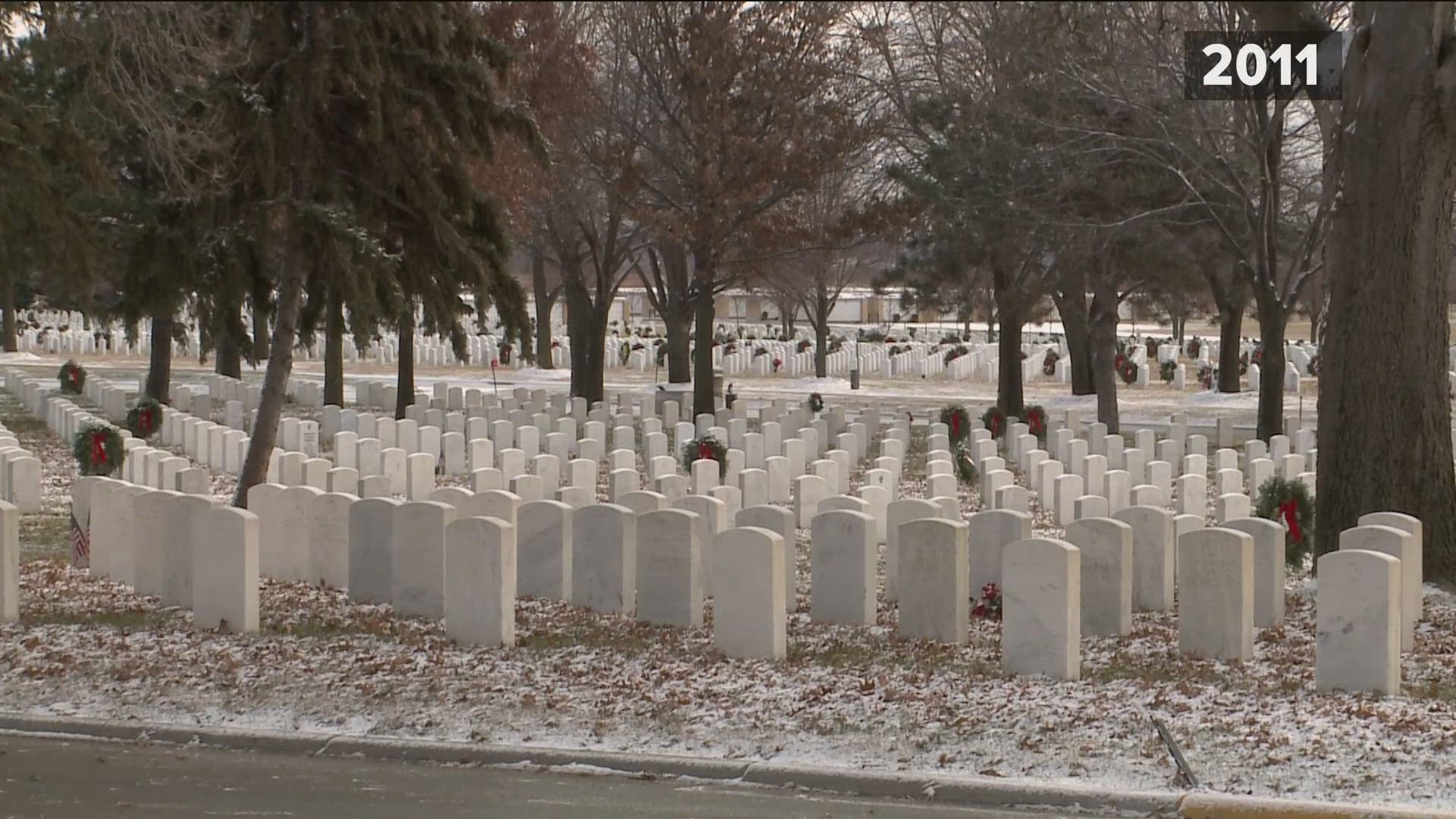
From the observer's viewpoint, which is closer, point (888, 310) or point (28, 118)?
point (28, 118)

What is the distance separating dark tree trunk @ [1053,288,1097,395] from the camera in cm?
3238

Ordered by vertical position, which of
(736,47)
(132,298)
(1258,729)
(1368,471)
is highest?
(736,47)

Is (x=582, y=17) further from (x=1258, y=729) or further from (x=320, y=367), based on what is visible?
(x=320, y=367)

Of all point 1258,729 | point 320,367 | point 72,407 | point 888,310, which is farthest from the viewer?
point 888,310

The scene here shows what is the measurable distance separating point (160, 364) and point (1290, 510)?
21870 millimetres

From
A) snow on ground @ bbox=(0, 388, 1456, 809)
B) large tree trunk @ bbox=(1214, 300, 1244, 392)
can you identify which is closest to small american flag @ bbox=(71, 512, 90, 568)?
snow on ground @ bbox=(0, 388, 1456, 809)

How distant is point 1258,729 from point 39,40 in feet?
40.4

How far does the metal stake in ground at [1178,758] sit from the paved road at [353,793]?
1.80 feet

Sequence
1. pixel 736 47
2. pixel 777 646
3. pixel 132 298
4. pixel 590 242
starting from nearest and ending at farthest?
pixel 777 646 < pixel 132 298 < pixel 736 47 < pixel 590 242

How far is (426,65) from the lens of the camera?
1220 centimetres

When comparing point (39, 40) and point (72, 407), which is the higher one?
point (39, 40)

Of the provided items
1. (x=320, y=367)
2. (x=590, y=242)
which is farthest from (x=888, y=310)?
(x=590, y=242)

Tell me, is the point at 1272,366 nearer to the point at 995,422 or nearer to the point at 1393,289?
the point at 995,422

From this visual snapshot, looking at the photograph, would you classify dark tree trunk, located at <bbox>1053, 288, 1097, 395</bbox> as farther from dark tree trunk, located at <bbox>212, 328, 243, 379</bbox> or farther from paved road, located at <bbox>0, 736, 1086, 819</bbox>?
paved road, located at <bbox>0, 736, 1086, 819</bbox>
